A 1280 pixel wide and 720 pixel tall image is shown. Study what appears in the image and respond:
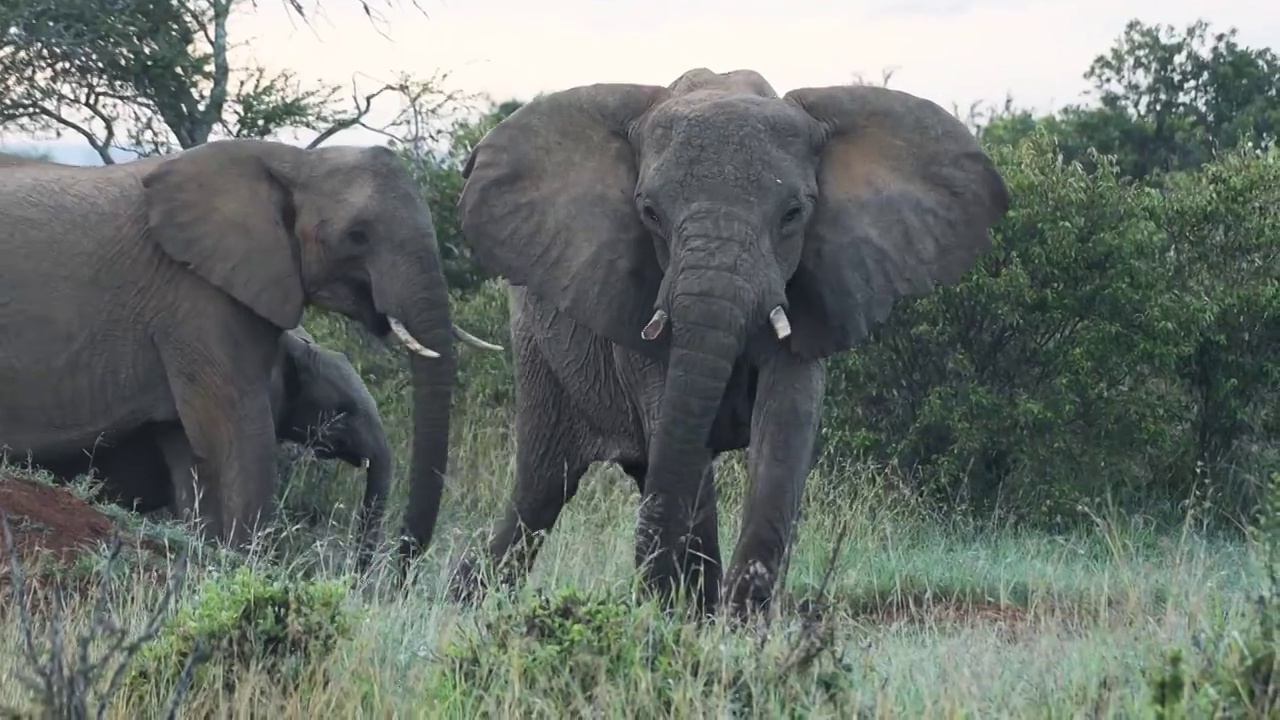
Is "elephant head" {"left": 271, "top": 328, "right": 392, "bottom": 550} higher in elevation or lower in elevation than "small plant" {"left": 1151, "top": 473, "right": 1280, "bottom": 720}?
higher

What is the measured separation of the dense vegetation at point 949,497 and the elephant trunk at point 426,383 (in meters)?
0.20

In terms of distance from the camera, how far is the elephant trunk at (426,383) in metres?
8.70

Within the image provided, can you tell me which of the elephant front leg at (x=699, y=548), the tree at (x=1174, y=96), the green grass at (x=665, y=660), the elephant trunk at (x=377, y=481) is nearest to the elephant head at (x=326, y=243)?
the green grass at (x=665, y=660)

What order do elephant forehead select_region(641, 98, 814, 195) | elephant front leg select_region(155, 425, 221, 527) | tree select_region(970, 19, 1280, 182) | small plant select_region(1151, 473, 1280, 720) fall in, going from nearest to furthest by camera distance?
small plant select_region(1151, 473, 1280, 720) → elephant forehead select_region(641, 98, 814, 195) → elephant front leg select_region(155, 425, 221, 527) → tree select_region(970, 19, 1280, 182)

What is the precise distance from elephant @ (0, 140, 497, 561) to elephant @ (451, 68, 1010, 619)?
1198 millimetres

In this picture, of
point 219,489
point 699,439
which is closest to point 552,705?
point 699,439

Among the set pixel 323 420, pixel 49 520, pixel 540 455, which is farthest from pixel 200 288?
pixel 49 520

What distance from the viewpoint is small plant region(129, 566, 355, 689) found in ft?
18.3

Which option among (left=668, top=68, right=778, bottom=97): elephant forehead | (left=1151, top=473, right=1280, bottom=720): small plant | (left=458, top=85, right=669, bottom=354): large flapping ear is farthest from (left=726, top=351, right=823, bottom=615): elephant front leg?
(left=1151, top=473, right=1280, bottom=720): small plant

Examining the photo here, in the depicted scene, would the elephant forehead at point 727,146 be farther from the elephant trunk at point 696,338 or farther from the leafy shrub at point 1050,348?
the leafy shrub at point 1050,348

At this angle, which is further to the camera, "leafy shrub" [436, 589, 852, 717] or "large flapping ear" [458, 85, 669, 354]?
"large flapping ear" [458, 85, 669, 354]

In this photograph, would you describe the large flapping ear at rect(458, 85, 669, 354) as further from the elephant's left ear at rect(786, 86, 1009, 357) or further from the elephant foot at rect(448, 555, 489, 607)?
the elephant foot at rect(448, 555, 489, 607)

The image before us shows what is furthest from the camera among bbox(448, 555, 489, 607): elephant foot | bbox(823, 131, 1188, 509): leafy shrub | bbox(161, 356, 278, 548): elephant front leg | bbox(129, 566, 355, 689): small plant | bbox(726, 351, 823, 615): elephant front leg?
bbox(823, 131, 1188, 509): leafy shrub

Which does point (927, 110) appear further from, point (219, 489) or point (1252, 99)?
point (1252, 99)
